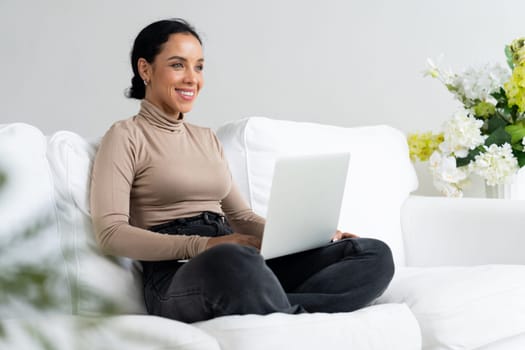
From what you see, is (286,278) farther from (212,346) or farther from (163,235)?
(212,346)

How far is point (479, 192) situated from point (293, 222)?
151 centimetres

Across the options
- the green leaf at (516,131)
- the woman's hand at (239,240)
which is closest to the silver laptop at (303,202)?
the woman's hand at (239,240)

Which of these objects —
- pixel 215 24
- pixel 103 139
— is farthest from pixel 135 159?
pixel 215 24

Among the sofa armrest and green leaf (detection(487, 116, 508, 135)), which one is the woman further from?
green leaf (detection(487, 116, 508, 135))

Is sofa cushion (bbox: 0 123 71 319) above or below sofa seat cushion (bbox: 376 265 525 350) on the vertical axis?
above

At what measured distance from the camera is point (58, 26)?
9.19 feet

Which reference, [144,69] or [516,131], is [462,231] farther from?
[144,69]

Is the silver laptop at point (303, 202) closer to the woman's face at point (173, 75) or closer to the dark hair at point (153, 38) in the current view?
the woman's face at point (173, 75)

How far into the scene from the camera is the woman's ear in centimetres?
203

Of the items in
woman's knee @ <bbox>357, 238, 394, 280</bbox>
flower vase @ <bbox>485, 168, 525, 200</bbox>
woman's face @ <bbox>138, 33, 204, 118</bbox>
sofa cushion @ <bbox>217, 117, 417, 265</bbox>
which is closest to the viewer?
woman's knee @ <bbox>357, 238, 394, 280</bbox>

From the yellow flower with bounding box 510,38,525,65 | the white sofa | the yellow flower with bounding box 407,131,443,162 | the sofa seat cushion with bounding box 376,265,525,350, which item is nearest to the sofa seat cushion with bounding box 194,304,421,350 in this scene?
the white sofa

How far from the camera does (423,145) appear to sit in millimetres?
2855

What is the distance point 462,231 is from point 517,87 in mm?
619

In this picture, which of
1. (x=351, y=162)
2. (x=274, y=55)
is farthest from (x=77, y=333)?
(x=274, y=55)
